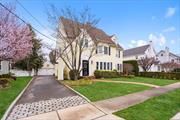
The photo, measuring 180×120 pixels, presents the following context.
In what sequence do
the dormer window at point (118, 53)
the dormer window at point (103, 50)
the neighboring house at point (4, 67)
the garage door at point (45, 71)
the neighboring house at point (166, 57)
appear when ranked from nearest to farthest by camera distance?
1. the neighboring house at point (4, 67)
2. the dormer window at point (103, 50)
3. the dormer window at point (118, 53)
4. the garage door at point (45, 71)
5. the neighboring house at point (166, 57)

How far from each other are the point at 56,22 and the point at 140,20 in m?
9.00

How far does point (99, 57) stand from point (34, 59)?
1739 cm

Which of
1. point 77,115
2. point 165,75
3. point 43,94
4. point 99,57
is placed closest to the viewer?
point 77,115

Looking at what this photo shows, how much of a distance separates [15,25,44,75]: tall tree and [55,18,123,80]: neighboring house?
11189mm

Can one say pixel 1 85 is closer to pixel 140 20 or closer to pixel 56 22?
pixel 56 22

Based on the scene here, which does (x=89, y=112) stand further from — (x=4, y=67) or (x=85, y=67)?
(x=4, y=67)

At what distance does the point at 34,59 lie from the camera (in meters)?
36.7

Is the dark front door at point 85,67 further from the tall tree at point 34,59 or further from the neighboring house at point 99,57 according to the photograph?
the tall tree at point 34,59

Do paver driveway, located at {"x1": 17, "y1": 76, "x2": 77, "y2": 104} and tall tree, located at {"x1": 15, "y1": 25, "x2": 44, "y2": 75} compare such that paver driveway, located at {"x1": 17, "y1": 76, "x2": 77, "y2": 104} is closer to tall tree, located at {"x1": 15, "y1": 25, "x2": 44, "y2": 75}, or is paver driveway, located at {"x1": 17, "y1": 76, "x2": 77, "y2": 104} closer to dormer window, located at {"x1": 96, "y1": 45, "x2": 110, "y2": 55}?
dormer window, located at {"x1": 96, "y1": 45, "x2": 110, "y2": 55}

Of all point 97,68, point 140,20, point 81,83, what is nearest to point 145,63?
point 97,68

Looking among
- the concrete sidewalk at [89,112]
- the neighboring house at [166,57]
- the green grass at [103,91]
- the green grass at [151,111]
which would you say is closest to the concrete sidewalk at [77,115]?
the concrete sidewalk at [89,112]

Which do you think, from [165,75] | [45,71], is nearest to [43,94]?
[165,75]

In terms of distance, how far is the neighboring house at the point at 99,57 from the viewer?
2238 centimetres

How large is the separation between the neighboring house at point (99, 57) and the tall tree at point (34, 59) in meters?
11.2
